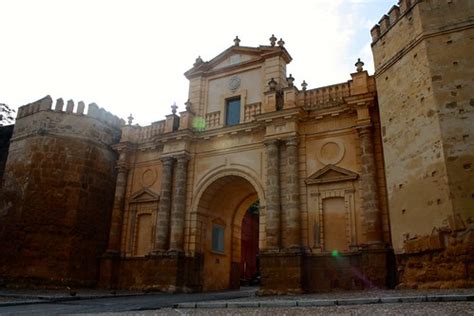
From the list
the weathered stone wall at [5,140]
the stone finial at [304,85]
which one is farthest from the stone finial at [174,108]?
the weathered stone wall at [5,140]

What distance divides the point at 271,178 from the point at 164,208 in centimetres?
459

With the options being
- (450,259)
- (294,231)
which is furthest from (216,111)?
(450,259)

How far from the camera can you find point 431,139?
9719 mm

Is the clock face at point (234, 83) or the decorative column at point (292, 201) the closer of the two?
the decorative column at point (292, 201)

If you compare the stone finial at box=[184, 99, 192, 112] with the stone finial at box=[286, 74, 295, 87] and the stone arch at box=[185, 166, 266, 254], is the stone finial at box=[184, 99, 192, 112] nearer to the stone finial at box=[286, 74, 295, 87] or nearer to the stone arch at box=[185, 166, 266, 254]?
the stone arch at box=[185, 166, 266, 254]

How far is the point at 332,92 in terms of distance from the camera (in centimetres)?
1409

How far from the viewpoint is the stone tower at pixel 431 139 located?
8.84 m

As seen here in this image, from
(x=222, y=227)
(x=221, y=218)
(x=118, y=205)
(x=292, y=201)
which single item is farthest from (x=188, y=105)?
(x=292, y=201)

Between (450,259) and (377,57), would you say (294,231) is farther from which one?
(377,57)

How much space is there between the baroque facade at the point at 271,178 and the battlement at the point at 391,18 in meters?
0.04

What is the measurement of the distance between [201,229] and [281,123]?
5.18 metres

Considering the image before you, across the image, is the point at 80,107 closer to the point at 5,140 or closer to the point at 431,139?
the point at 5,140

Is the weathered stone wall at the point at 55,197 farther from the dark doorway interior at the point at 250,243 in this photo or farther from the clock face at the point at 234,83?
the dark doorway interior at the point at 250,243

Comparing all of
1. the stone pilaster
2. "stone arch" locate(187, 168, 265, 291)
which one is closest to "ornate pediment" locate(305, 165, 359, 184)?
the stone pilaster
